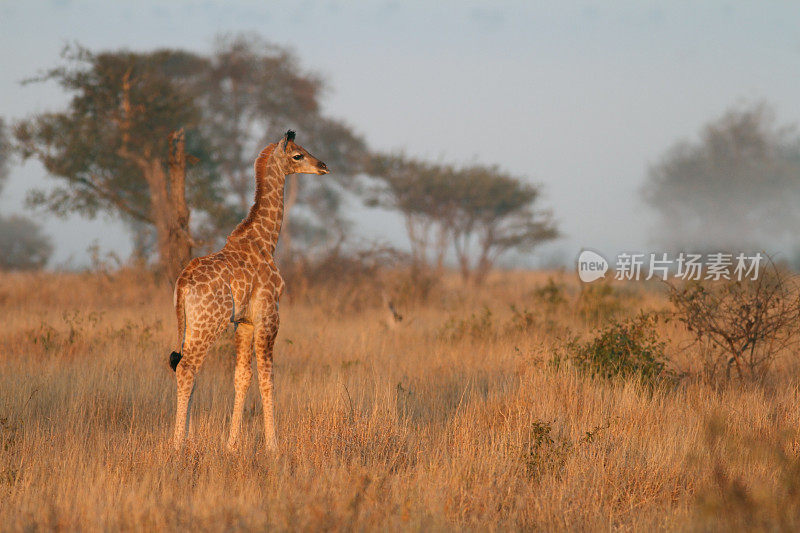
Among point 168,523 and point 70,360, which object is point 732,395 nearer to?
point 168,523

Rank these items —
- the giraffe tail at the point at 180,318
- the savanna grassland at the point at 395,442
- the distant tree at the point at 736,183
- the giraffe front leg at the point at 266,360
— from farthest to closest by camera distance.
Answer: the distant tree at the point at 736,183 < the giraffe front leg at the point at 266,360 < the giraffe tail at the point at 180,318 < the savanna grassland at the point at 395,442

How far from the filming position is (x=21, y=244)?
127 ft

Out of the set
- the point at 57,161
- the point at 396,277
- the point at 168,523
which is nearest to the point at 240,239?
the point at 168,523

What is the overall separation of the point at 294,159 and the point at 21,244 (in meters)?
37.7

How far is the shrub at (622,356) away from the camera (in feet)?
26.8

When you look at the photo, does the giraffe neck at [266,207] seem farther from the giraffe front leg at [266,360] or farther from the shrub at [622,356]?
the shrub at [622,356]

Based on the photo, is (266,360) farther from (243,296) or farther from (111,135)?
(111,135)

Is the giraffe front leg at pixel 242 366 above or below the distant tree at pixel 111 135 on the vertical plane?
below

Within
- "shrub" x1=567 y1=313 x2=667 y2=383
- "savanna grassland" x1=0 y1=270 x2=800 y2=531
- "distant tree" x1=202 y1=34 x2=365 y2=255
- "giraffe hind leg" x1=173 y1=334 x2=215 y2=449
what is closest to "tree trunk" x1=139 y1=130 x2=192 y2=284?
"savanna grassland" x1=0 y1=270 x2=800 y2=531

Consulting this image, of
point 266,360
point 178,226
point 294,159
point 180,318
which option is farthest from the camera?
point 178,226

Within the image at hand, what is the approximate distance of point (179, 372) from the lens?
223 inches

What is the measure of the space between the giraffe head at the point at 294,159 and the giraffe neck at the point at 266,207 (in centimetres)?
6

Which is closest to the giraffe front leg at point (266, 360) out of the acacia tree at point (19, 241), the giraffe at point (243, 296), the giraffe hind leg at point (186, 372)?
the giraffe at point (243, 296)

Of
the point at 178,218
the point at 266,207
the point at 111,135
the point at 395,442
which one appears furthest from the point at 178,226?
the point at 111,135
